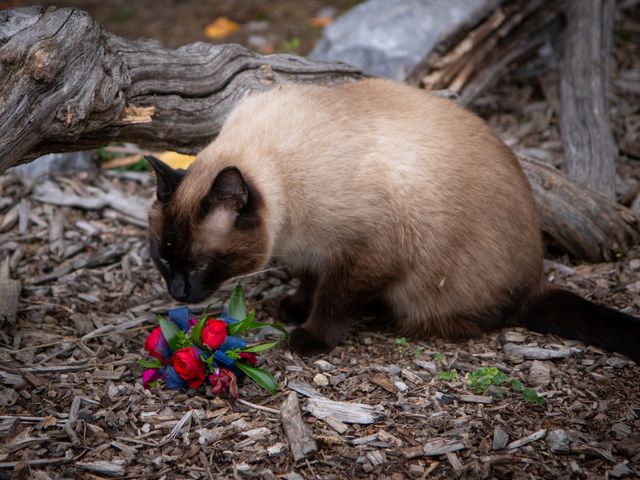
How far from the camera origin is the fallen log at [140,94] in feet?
11.0

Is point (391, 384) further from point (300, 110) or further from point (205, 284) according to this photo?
point (300, 110)

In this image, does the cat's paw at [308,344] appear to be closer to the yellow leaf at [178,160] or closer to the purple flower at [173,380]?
the purple flower at [173,380]


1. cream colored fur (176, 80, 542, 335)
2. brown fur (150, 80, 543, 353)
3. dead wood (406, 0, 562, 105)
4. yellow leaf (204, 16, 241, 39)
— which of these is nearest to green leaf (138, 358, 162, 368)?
brown fur (150, 80, 543, 353)

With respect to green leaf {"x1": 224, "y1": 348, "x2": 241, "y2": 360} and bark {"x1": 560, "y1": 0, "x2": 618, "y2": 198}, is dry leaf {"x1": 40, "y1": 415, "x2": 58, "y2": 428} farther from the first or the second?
bark {"x1": 560, "y1": 0, "x2": 618, "y2": 198}

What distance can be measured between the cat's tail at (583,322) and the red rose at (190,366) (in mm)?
1973

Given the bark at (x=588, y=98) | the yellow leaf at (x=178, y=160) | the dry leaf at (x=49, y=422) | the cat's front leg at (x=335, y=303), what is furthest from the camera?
the yellow leaf at (x=178, y=160)

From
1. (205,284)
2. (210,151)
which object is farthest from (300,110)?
(205,284)

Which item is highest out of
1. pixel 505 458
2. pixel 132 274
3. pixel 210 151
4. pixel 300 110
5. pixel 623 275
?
pixel 300 110

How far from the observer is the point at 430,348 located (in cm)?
414

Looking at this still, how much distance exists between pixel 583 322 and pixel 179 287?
88.3 inches

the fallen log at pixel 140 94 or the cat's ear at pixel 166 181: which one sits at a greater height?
the fallen log at pixel 140 94

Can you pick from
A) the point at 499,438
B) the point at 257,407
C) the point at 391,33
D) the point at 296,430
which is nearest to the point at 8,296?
the point at 257,407

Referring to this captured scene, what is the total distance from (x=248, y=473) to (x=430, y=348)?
1.50 m

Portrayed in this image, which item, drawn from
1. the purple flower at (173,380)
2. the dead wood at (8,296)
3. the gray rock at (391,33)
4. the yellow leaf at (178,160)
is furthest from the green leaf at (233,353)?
the gray rock at (391,33)
